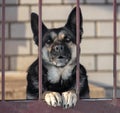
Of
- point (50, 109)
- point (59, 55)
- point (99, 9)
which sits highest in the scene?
point (99, 9)

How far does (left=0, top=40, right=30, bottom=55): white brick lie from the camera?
286 inches

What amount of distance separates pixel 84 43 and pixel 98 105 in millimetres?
3093

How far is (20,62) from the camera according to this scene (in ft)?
23.9

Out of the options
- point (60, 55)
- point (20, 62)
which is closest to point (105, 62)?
point (20, 62)

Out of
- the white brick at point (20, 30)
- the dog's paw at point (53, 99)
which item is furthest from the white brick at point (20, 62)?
the dog's paw at point (53, 99)

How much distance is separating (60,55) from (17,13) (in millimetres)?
2341

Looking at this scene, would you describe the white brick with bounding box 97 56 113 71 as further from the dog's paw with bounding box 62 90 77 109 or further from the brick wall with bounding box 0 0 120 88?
the dog's paw with bounding box 62 90 77 109

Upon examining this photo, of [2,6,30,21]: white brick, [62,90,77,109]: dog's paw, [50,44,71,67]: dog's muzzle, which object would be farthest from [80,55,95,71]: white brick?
[62,90,77,109]: dog's paw

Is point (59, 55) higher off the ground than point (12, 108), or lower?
higher

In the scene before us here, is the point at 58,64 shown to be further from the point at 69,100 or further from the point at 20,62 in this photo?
the point at 20,62

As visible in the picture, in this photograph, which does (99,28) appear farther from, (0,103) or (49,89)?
(0,103)

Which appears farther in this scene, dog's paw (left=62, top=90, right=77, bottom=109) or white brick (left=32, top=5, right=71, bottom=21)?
white brick (left=32, top=5, right=71, bottom=21)

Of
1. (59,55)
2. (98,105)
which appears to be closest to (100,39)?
(59,55)

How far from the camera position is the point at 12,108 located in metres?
4.22
